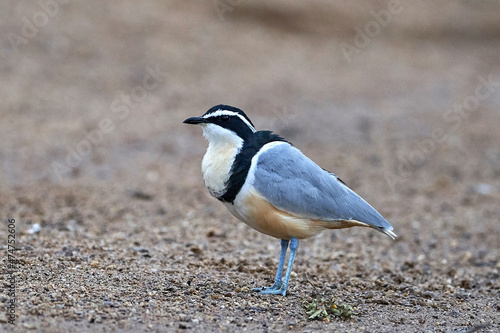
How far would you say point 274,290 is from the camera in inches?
217

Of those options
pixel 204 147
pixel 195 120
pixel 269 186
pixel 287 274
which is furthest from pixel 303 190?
pixel 204 147

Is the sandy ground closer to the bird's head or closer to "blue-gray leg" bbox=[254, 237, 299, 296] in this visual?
"blue-gray leg" bbox=[254, 237, 299, 296]

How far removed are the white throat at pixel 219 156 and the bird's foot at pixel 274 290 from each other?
938 mm

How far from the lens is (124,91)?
534 inches

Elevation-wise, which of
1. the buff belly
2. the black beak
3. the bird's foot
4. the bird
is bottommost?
the bird's foot

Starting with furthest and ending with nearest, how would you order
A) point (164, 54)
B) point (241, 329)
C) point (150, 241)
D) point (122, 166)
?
1. point (164, 54)
2. point (122, 166)
3. point (150, 241)
4. point (241, 329)

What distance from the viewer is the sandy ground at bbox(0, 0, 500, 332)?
17.5 feet

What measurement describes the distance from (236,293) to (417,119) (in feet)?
32.0

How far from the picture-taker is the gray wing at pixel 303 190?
5.25 m

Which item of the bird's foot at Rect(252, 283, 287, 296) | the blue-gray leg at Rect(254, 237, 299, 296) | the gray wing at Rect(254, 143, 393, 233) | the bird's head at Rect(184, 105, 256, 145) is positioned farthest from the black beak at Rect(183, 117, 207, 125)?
the bird's foot at Rect(252, 283, 287, 296)

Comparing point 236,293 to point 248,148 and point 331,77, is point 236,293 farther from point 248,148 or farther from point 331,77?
point 331,77

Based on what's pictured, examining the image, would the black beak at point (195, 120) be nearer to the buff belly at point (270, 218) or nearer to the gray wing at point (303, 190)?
the gray wing at point (303, 190)

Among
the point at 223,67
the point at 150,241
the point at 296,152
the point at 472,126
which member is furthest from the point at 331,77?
the point at 296,152

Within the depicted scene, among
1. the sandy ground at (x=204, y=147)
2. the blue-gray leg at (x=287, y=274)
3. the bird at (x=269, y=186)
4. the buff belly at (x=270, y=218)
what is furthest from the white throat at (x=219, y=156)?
the sandy ground at (x=204, y=147)
